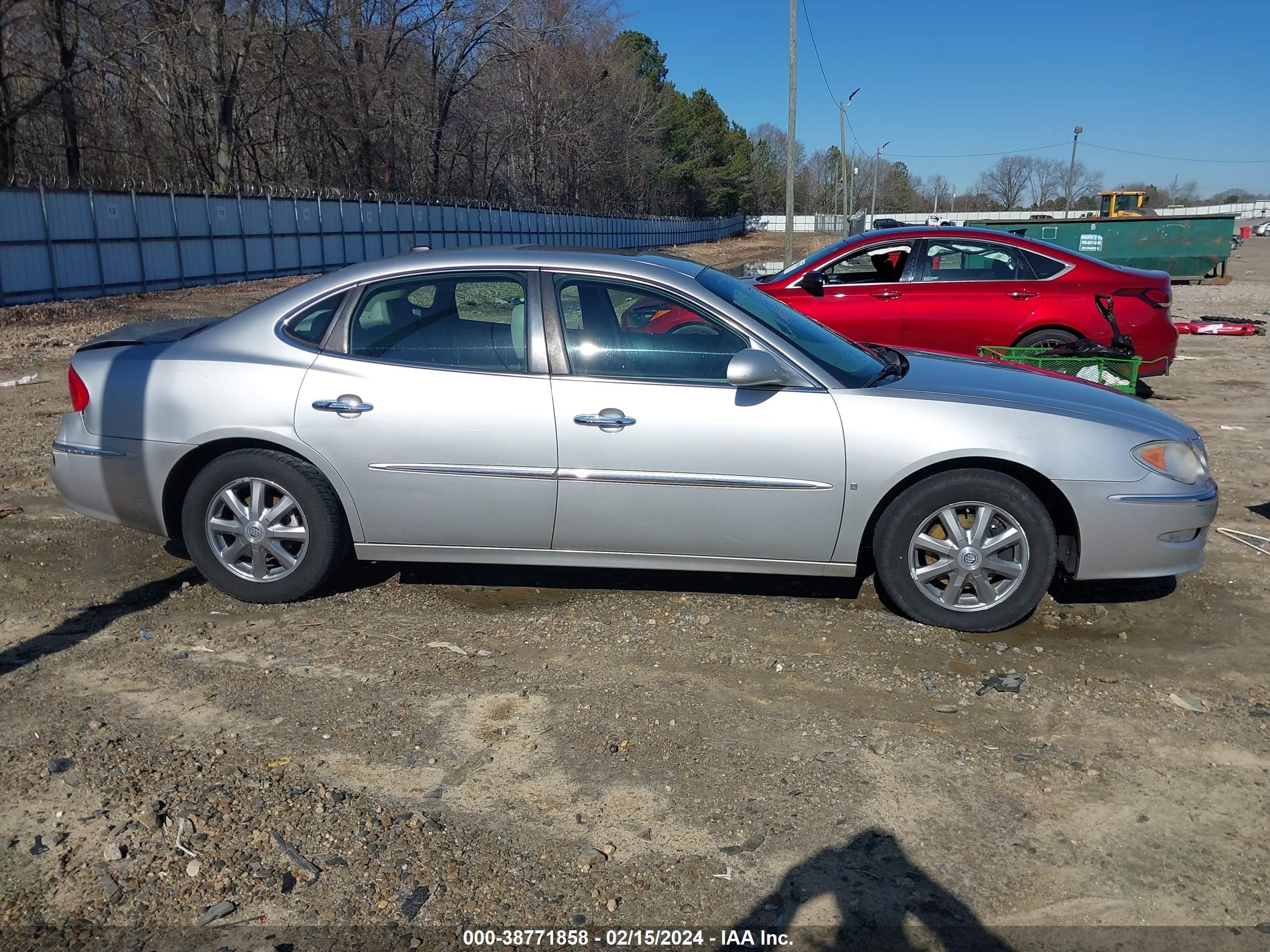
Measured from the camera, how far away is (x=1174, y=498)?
4.32 meters

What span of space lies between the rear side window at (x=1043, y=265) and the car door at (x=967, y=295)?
0.04m

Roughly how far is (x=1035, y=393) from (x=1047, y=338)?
476 centimetres

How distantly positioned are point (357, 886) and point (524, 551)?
1.99 meters

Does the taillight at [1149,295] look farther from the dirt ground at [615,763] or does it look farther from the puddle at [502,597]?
the puddle at [502,597]

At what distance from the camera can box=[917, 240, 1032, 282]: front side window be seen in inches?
359

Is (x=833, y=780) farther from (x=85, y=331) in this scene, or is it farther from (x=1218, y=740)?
(x=85, y=331)

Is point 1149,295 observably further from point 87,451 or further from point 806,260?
point 87,451

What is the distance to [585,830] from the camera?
9.98 ft

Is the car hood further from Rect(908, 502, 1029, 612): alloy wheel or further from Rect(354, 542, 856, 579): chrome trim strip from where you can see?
Rect(354, 542, 856, 579): chrome trim strip

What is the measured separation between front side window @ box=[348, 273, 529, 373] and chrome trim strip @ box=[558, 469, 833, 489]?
0.63 meters

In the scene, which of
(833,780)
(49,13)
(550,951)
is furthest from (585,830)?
(49,13)

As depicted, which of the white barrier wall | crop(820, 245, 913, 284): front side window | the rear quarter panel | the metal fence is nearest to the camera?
the rear quarter panel

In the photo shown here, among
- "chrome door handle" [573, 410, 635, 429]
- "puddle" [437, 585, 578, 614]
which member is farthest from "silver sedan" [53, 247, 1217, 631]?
"puddle" [437, 585, 578, 614]

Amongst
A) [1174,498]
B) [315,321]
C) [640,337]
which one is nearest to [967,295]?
[1174,498]
